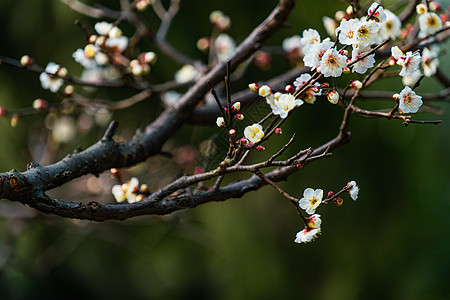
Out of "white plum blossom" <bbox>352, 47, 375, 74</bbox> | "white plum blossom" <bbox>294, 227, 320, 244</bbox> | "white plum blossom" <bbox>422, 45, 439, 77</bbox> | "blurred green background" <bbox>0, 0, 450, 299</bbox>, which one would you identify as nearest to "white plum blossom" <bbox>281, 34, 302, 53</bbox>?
"white plum blossom" <bbox>422, 45, 439, 77</bbox>

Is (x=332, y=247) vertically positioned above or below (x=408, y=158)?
below

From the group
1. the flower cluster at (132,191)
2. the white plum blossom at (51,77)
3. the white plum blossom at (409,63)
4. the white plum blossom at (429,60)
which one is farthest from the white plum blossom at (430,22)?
the white plum blossom at (51,77)

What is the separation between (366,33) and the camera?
70cm

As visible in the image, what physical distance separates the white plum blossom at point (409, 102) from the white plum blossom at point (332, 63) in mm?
115

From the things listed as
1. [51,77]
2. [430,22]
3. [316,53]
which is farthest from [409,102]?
[51,77]

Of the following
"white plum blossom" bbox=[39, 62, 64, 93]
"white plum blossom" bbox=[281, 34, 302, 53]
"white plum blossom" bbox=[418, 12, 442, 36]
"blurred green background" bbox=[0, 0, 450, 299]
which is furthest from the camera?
"blurred green background" bbox=[0, 0, 450, 299]

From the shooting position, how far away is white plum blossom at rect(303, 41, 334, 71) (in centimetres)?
70

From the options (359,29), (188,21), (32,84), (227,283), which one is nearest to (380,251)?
(227,283)

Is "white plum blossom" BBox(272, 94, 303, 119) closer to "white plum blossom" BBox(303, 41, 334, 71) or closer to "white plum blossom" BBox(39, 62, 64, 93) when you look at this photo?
"white plum blossom" BBox(303, 41, 334, 71)

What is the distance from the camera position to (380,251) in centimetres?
293

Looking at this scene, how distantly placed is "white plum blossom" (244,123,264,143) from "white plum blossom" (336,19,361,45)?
193 mm

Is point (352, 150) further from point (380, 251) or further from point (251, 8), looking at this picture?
point (251, 8)

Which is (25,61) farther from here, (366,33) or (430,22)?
(430,22)

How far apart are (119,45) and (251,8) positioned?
191cm
